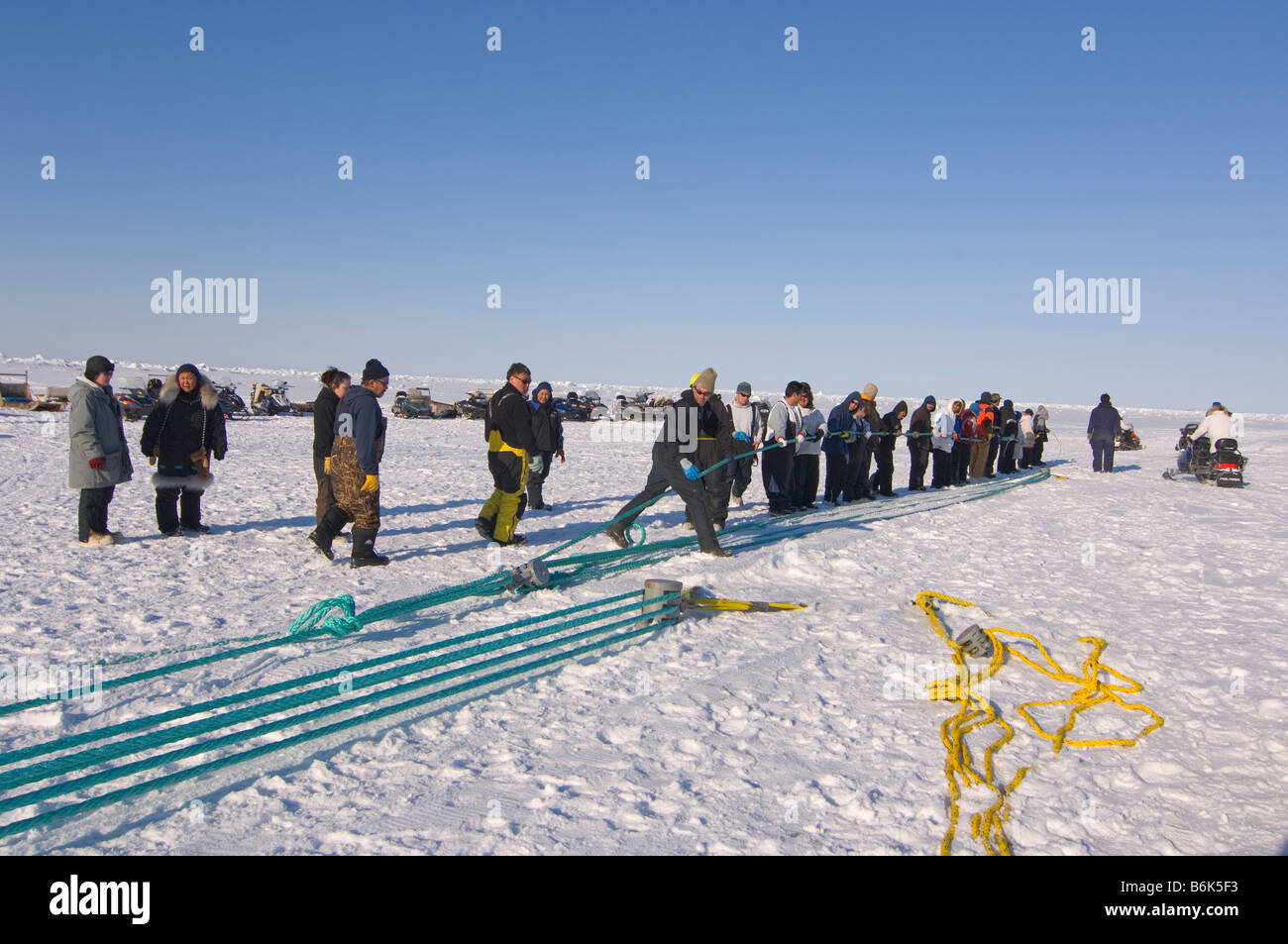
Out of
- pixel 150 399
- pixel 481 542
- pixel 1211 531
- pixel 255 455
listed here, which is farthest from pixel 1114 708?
pixel 150 399

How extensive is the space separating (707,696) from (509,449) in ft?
12.7

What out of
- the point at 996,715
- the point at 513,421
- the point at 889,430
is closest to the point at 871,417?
the point at 889,430

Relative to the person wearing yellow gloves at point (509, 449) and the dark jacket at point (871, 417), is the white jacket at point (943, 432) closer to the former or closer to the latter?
the dark jacket at point (871, 417)

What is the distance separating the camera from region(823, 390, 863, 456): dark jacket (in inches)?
465

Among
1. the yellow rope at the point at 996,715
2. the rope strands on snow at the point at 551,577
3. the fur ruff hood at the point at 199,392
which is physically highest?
the fur ruff hood at the point at 199,392

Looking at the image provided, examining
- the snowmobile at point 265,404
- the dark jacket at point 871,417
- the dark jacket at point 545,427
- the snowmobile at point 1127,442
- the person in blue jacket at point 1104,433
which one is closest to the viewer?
the dark jacket at point 545,427

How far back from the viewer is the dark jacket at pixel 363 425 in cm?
682

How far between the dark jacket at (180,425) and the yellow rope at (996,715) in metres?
6.71

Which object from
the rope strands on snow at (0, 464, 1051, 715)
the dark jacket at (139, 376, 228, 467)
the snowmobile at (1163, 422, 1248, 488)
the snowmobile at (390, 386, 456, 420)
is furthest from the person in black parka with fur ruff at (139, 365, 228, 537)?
the snowmobile at (390, 386, 456, 420)

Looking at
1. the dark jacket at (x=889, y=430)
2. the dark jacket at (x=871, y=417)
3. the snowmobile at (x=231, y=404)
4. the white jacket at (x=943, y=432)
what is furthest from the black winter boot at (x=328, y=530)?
the snowmobile at (x=231, y=404)

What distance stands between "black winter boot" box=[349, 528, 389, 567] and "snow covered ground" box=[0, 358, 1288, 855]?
0.15 m

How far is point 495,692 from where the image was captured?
14.4ft

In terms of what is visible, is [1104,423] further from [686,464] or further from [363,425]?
[363,425]
